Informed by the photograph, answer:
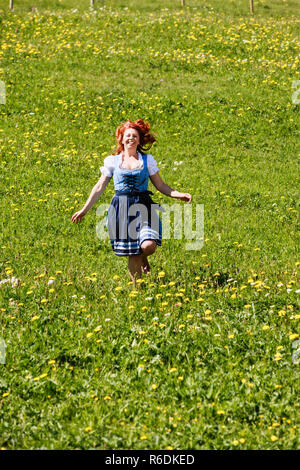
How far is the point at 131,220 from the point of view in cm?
630

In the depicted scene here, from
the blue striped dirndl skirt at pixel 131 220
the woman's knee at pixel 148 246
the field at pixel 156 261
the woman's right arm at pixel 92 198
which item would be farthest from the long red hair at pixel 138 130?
the field at pixel 156 261

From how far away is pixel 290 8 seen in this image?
27344 mm

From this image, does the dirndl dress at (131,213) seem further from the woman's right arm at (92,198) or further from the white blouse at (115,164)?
the woman's right arm at (92,198)

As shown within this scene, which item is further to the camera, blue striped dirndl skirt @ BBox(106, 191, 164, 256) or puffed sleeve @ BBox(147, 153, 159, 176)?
puffed sleeve @ BBox(147, 153, 159, 176)

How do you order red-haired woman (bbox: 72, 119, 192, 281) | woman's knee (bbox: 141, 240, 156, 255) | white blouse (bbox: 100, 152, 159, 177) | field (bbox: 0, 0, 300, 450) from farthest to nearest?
white blouse (bbox: 100, 152, 159, 177), red-haired woman (bbox: 72, 119, 192, 281), woman's knee (bbox: 141, 240, 156, 255), field (bbox: 0, 0, 300, 450)

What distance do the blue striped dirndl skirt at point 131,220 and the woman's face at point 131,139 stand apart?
52 centimetres

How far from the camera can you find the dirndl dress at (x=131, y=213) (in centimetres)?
629

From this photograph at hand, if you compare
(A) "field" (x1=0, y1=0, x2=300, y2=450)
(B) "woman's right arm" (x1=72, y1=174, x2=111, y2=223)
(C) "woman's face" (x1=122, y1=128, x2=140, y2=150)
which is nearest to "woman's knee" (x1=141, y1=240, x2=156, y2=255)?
(A) "field" (x1=0, y1=0, x2=300, y2=450)

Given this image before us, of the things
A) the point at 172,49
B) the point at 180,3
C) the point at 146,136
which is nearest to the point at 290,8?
the point at 180,3

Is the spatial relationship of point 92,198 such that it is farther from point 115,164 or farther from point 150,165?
point 150,165

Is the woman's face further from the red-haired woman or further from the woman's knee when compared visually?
the woman's knee

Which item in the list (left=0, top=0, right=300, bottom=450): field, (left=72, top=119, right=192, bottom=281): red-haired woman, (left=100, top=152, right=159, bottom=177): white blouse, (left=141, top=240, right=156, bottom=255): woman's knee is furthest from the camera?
(left=100, top=152, right=159, bottom=177): white blouse

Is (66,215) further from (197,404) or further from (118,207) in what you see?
(197,404)

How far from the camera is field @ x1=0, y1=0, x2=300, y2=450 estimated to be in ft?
14.0
